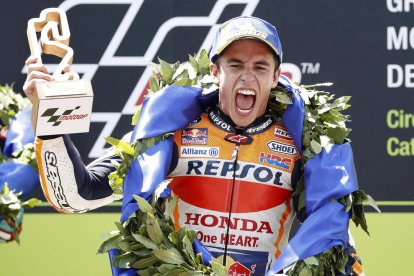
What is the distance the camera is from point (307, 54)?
6750 mm

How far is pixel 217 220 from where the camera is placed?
4785 millimetres

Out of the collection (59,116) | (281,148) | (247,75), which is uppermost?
(247,75)

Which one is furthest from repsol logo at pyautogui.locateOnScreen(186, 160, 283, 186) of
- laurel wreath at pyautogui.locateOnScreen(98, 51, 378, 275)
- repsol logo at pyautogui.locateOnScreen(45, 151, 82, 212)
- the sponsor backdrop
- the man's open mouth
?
the sponsor backdrop

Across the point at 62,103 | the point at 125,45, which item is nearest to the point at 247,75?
the point at 62,103

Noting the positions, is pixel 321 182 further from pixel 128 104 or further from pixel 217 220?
pixel 128 104

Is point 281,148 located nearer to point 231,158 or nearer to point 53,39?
point 231,158

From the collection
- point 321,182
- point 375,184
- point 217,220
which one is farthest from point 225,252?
point 375,184

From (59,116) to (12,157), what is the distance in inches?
86.6

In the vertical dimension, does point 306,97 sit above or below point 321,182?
above

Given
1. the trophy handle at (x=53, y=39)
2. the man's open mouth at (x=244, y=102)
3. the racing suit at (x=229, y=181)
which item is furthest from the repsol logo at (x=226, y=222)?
the trophy handle at (x=53, y=39)

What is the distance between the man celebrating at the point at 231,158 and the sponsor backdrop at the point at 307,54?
1.88 meters

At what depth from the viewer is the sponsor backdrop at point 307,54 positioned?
6.72m

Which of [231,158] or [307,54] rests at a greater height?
[307,54]

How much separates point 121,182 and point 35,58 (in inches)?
24.6
